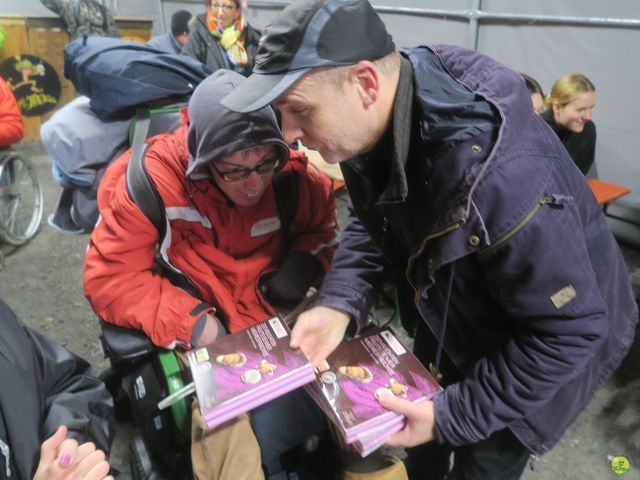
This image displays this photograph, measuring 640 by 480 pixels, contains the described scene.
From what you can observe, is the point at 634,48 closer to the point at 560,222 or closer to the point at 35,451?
the point at 560,222

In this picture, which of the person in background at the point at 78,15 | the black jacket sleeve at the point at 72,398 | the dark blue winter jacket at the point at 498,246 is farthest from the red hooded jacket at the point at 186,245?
the person in background at the point at 78,15

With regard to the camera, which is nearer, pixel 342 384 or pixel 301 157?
pixel 342 384

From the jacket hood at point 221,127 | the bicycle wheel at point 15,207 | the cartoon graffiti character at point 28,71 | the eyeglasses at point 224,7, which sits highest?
the eyeglasses at point 224,7

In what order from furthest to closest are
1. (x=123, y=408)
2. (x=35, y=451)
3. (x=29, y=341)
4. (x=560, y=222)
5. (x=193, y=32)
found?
(x=193, y=32)
(x=123, y=408)
(x=29, y=341)
(x=35, y=451)
(x=560, y=222)

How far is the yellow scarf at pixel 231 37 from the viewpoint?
461 centimetres

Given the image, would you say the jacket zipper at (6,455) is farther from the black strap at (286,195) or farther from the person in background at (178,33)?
the person in background at (178,33)

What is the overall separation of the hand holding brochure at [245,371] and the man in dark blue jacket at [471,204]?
0.26 m

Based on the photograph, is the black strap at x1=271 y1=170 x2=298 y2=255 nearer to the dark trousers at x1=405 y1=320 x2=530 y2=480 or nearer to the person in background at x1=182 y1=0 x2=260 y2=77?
the dark trousers at x1=405 y1=320 x2=530 y2=480

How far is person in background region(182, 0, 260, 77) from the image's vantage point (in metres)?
4.59

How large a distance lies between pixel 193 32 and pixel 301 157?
3.45 meters

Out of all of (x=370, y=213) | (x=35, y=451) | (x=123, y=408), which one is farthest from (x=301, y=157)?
(x=123, y=408)

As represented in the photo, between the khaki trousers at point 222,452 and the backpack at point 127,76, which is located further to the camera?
the backpack at point 127,76

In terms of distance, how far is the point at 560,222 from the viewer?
94cm

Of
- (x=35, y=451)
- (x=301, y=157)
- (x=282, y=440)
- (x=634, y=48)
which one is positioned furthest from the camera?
(x=634, y=48)
